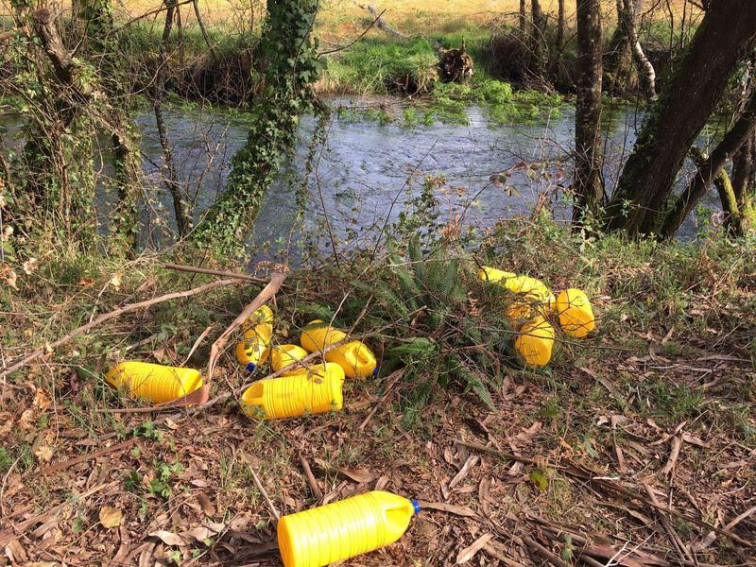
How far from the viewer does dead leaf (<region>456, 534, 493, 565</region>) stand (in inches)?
103

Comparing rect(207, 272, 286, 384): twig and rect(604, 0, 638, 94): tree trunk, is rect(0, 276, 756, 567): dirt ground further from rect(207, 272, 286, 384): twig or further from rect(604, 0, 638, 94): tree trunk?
rect(604, 0, 638, 94): tree trunk

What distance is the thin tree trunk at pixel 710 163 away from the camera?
6.12 metres

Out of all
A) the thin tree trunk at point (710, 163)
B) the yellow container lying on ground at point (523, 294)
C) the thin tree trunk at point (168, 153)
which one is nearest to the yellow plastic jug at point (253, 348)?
the yellow container lying on ground at point (523, 294)

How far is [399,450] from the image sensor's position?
3188 millimetres

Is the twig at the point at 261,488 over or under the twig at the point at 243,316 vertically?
under

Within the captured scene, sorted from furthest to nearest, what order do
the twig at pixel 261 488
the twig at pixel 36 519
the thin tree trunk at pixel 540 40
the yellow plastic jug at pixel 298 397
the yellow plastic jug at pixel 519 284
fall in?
1. the thin tree trunk at pixel 540 40
2. the yellow plastic jug at pixel 519 284
3. the yellow plastic jug at pixel 298 397
4. the twig at pixel 261 488
5. the twig at pixel 36 519

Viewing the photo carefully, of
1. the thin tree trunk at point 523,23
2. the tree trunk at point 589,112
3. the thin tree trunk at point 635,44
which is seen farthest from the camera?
the thin tree trunk at point 523,23

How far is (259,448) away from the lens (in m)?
3.13

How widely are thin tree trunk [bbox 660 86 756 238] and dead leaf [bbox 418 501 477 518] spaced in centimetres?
476

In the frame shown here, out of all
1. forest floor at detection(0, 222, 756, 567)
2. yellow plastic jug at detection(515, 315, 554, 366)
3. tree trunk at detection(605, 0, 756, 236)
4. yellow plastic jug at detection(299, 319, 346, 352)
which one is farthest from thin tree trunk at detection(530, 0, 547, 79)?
yellow plastic jug at detection(299, 319, 346, 352)

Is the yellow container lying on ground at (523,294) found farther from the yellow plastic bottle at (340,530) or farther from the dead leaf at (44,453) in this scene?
the dead leaf at (44,453)

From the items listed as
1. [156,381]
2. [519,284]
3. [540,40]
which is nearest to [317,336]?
[156,381]

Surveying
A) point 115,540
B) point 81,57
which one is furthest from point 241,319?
point 81,57

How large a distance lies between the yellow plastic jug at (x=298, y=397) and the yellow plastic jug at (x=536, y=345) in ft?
3.86
